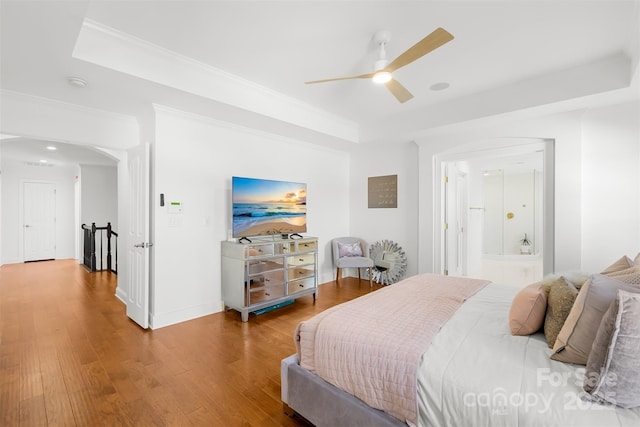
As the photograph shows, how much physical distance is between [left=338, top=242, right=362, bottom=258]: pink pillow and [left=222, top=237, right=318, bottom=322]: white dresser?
3.14 ft

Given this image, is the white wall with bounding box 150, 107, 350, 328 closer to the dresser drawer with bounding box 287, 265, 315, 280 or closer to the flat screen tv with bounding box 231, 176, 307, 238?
the flat screen tv with bounding box 231, 176, 307, 238

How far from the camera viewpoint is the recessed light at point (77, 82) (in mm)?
2559

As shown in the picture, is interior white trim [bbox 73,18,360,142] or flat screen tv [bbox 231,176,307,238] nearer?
interior white trim [bbox 73,18,360,142]

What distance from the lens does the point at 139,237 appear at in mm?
3256

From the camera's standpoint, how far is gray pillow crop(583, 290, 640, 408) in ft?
3.33

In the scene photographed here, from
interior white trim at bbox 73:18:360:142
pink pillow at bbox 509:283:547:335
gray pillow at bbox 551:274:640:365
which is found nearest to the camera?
gray pillow at bbox 551:274:640:365

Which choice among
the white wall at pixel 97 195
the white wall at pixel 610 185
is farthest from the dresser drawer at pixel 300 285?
the white wall at pixel 97 195

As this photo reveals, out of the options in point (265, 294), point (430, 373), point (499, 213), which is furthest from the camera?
point (499, 213)

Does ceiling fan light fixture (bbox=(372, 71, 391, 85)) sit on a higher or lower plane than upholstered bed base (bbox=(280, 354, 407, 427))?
higher

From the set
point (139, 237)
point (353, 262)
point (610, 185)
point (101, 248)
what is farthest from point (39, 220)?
point (610, 185)

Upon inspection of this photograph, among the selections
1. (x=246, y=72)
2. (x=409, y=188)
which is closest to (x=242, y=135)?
(x=246, y=72)

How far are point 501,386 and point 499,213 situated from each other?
332 inches

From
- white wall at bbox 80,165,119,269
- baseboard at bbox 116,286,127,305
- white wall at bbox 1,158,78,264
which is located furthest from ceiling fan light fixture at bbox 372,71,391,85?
white wall at bbox 1,158,78,264

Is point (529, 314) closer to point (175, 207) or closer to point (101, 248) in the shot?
point (175, 207)
